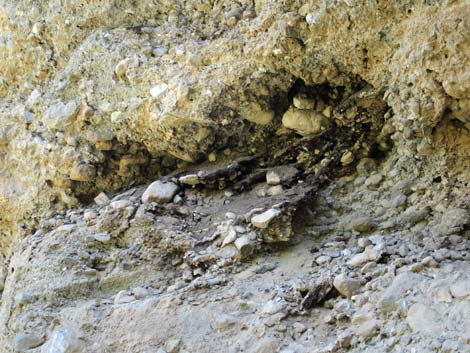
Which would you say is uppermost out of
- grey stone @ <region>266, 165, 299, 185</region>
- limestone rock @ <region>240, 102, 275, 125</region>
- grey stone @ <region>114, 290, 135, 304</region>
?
limestone rock @ <region>240, 102, 275, 125</region>

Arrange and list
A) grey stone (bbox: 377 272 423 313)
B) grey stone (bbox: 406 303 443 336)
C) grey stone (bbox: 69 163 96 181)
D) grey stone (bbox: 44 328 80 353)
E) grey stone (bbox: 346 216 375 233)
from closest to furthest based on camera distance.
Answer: grey stone (bbox: 406 303 443 336) → grey stone (bbox: 377 272 423 313) → grey stone (bbox: 44 328 80 353) → grey stone (bbox: 346 216 375 233) → grey stone (bbox: 69 163 96 181)

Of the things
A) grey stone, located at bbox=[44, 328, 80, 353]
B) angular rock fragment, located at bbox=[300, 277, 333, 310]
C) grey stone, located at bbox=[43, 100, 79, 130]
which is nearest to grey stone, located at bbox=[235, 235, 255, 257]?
angular rock fragment, located at bbox=[300, 277, 333, 310]

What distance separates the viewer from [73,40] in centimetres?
225

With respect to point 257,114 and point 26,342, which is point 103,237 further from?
point 257,114

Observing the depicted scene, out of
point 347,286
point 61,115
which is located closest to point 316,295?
point 347,286

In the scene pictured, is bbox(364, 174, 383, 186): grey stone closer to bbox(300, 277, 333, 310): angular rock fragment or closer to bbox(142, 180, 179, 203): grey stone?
bbox(300, 277, 333, 310): angular rock fragment

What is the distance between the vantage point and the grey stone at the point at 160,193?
197cm

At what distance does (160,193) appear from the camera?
1.97 metres

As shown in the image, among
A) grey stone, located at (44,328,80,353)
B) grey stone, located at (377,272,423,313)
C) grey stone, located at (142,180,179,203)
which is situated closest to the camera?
grey stone, located at (377,272,423,313)

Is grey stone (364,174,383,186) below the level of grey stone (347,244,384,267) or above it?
above

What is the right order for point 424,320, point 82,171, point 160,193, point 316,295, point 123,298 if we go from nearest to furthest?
point 424,320 → point 316,295 → point 123,298 → point 160,193 → point 82,171

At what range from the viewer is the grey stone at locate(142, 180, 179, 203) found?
1.97m

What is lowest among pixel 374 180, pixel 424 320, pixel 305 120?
pixel 424 320

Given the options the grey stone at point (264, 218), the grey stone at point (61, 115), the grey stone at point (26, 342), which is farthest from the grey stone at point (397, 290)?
the grey stone at point (61, 115)
